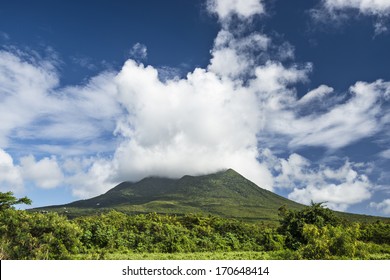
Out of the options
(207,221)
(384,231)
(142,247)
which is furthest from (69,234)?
(384,231)

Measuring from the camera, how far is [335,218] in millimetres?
33531

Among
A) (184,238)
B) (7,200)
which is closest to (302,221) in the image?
(184,238)

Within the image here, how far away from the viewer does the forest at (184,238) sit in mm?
22422

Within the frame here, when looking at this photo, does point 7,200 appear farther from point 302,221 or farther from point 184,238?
point 302,221

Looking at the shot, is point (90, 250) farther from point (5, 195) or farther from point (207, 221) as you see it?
point (207, 221)

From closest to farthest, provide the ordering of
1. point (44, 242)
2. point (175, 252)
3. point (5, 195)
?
point (44, 242), point (5, 195), point (175, 252)

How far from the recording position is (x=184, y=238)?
106ft

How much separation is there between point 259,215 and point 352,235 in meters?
132

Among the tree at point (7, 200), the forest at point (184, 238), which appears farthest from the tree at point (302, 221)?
the tree at point (7, 200)

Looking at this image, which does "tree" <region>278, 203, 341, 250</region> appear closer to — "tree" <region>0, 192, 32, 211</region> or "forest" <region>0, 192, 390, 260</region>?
"forest" <region>0, 192, 390, 260</region>

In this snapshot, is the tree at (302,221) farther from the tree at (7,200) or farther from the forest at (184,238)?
the tree at (7,200)

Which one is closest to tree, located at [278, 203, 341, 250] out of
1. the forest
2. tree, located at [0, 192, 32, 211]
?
the forest

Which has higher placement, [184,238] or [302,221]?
[302,221]

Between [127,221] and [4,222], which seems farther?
[127,221]
